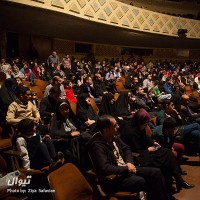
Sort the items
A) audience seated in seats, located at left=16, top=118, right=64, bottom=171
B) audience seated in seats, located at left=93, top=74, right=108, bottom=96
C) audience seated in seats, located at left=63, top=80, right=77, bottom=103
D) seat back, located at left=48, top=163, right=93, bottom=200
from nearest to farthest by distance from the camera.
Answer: seat back, located at left=48, top=163, right=93, bottom=200 → audience seated in seats, located at left=16, top=118, right=64, bottom=171 → audience seated in seats, located at left=63, top=80, right=77, bottom=103 → audience seated in seats, located at left=93, top=74, right=108, bottom=96

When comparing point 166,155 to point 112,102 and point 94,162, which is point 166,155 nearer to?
point 94,162

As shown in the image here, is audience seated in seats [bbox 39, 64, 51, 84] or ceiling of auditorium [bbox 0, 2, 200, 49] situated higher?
ceiling of auditorium [bbox 0, 2, 200, 49]

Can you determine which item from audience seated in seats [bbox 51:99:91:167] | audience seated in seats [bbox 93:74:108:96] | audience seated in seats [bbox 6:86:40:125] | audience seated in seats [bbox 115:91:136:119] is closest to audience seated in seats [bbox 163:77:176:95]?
audience seated in seats [bbox 93:74:108:96]

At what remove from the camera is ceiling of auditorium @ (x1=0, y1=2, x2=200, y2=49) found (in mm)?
7267

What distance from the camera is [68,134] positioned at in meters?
3.01

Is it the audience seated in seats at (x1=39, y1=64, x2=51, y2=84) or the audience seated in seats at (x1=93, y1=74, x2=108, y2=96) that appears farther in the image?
the audience seated in seats at (x1=39, y1=64, x2=51, y2=84)

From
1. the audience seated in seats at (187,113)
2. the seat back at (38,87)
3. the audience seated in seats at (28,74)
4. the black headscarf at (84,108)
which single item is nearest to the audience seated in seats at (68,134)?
the black headscarf at (84,108)

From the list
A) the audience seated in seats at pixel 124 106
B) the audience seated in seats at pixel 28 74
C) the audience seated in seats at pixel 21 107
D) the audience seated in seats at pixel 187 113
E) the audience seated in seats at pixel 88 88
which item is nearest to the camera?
the audience seated in seats at pixel 21 107

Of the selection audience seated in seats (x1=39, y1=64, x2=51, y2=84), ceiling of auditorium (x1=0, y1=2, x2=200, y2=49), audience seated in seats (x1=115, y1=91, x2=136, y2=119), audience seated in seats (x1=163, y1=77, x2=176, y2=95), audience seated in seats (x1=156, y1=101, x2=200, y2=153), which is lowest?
audience seated in seats (x1=156, y1=101, x2=200, y2=153)

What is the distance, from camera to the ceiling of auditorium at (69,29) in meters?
7.27

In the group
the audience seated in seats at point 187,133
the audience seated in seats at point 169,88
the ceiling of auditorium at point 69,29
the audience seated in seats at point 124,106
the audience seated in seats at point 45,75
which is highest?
the ceiling of auditorium at point 69,29

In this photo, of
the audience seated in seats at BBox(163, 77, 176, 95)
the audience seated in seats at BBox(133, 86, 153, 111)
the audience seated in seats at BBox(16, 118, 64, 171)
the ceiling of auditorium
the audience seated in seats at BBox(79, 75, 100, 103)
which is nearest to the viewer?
the audience seated in seats at BBox(16, 118, 64, 171)

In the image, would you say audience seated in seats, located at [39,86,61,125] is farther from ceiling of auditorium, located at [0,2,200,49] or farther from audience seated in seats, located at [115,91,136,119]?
ceiling of auditorium, located at [0,2,200,49]

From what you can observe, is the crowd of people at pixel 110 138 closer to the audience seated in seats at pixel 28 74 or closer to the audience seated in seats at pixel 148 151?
the audience seated in seats at pixel 148 151
